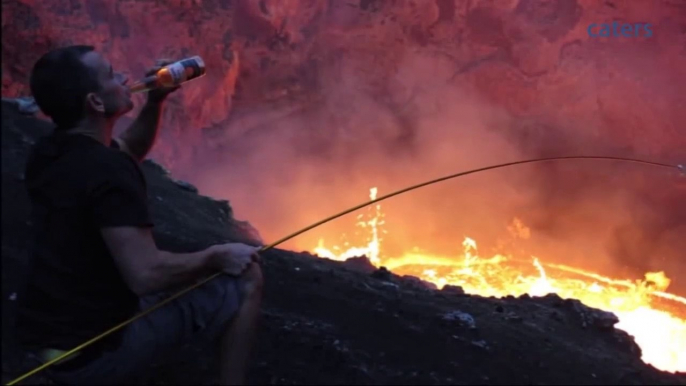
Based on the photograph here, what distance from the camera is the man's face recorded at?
6.95ft

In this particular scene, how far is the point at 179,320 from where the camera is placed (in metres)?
2.34

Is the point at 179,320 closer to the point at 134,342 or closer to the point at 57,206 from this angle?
the point at 134,342

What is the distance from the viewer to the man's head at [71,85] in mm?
2074

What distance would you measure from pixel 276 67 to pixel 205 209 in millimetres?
3394

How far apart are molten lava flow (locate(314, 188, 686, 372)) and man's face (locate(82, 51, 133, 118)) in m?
4.43

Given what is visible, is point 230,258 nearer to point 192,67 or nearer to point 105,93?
point 105,93

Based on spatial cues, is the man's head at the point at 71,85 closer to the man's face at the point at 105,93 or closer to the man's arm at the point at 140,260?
the man's face at the point at 105,93

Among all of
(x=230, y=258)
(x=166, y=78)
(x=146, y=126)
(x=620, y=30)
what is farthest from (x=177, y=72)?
(x=620, y=30)

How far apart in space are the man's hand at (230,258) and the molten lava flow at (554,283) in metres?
4.27

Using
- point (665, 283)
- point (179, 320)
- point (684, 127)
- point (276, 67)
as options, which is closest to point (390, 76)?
point (276, 67)

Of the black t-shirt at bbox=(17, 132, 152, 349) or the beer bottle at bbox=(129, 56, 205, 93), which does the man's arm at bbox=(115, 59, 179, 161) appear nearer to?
the beer bottle at bbox=(129, 56, 205, 93)

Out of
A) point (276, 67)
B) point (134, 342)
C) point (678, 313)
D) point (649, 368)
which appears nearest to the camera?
point (134, 342)

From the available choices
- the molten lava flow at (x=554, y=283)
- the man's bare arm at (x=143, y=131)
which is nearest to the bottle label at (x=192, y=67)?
the man's bare arm at (x=143, y=131)

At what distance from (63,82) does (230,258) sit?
73 centimetres
